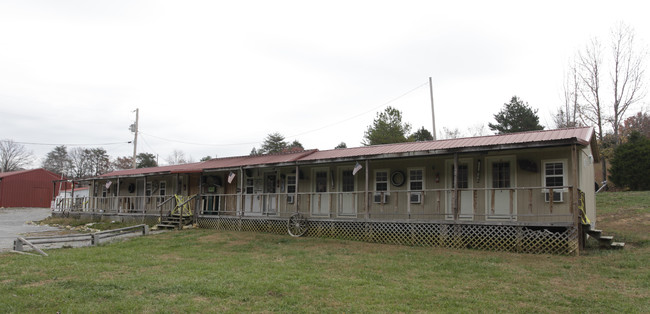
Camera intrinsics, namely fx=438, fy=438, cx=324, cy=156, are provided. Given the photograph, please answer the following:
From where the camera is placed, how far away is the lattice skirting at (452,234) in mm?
11000

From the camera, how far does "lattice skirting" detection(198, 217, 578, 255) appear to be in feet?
36.1

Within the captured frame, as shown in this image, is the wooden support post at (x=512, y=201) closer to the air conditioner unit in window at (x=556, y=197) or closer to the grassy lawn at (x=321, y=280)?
the air conditioner unit in window at (x=556, y=197)

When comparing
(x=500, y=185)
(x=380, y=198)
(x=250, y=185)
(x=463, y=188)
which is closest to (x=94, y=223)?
(x=250, y=185)

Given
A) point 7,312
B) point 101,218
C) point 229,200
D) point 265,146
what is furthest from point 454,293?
point 265,146

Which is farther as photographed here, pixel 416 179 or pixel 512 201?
pixel 416 179

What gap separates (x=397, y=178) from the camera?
1511cm

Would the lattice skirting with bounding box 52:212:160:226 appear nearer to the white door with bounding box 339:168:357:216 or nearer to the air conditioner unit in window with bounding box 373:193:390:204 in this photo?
the white door with bounding box 339:168:357:216

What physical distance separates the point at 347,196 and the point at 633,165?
17.4m

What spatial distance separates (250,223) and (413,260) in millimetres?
8581

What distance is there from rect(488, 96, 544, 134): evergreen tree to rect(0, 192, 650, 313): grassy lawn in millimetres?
22535

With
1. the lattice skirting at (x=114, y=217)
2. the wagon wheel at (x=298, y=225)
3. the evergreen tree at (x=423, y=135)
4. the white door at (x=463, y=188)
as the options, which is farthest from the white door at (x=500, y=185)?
the evergreen tree at (x=423, y=135)

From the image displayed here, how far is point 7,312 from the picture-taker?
5609 millimetres

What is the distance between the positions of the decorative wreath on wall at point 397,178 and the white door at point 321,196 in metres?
2.67

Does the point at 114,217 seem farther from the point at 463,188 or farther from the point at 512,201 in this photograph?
the point at 512,201
